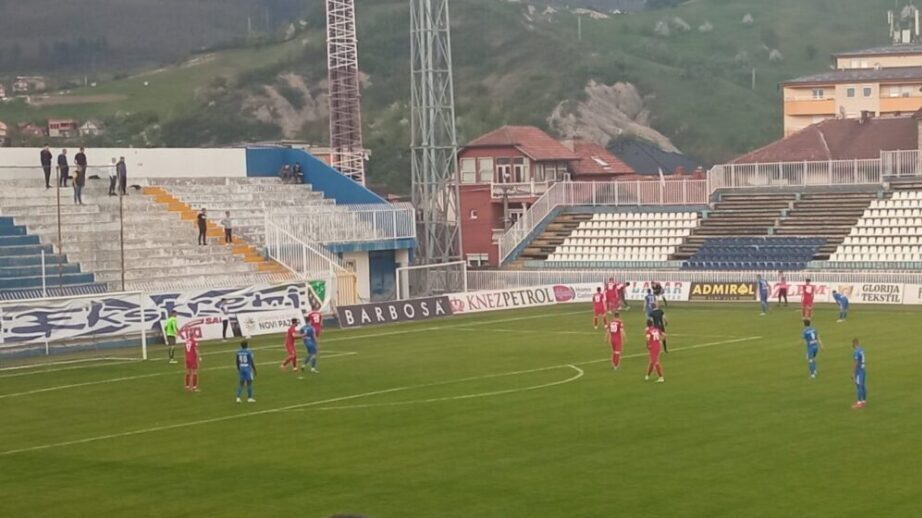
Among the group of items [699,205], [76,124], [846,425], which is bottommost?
[846,425]

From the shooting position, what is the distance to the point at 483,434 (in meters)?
29.3

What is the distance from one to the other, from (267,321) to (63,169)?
37.3 feet

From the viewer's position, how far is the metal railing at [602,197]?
75.1 meters

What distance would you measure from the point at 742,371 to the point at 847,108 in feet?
235

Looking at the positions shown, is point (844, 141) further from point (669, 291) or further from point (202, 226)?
point (202, 226)

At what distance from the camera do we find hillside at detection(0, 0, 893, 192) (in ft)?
390

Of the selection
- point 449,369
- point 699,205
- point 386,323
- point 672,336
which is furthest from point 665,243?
point 449,369

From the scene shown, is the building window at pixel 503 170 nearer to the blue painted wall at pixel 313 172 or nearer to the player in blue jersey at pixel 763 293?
the blue painted wall at pixel 313 172

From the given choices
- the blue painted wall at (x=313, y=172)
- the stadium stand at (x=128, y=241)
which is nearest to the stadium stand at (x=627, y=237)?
the blue painted wall at (x=313, y=172)

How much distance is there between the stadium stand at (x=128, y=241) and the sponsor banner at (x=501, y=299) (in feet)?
25.6

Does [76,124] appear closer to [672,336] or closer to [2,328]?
[2,328]

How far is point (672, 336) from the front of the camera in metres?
49.0

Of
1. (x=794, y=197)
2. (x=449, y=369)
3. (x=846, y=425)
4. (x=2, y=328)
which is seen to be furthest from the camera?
(x=794, y=197)

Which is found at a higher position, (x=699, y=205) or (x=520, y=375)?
(x=699, y=205)
